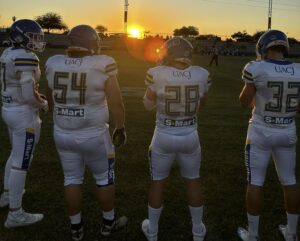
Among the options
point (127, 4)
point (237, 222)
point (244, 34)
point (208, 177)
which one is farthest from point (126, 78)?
point (244, 34)

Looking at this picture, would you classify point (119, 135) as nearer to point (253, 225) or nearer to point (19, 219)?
point (19, 219)

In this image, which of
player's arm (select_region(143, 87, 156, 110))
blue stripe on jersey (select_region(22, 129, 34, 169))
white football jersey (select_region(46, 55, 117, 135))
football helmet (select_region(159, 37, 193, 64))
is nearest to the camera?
white football jersey (select_region(46, 55, 117, 135))

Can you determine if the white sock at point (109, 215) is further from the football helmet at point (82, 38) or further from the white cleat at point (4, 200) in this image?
the football helmet at point (82, 38)

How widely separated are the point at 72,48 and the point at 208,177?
11.8 feet

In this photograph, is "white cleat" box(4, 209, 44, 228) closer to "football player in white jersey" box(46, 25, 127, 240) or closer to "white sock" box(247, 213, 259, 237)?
"football player in white jersey" box(46, 25, 127, 240)

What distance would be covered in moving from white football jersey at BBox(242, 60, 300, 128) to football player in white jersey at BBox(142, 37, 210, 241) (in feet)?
1.78

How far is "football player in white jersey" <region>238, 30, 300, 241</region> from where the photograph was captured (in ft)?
14.2

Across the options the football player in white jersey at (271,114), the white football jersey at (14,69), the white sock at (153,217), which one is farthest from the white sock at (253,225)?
the white football jersey at (14,69)

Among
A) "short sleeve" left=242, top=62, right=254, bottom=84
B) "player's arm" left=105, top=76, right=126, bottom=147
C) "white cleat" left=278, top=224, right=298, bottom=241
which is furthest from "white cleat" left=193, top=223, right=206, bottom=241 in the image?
"short sleeve" left=242, top=62, right=254, bottom=84

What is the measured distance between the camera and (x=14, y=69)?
4.83m

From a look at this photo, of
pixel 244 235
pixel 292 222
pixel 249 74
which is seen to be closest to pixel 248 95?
pixel 249 74

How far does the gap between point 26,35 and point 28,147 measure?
1332mm

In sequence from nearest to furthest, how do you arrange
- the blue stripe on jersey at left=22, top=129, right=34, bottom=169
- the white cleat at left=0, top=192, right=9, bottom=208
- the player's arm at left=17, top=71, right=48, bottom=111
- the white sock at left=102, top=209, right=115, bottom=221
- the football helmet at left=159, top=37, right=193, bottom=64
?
the football helmet at left=159, top=37, right=193, bottom=64, the player's arm at left=17, top=71, right=48, bottom=111, the white sock at left=102, top=209, right=115, bottom=221, the blue stripe on jersey at left=22, top=129, right=34, bottom=169, the white cleat at left=0, top=192, right=9, bottom=208

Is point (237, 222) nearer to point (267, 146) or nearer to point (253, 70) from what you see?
point (267, 146)
